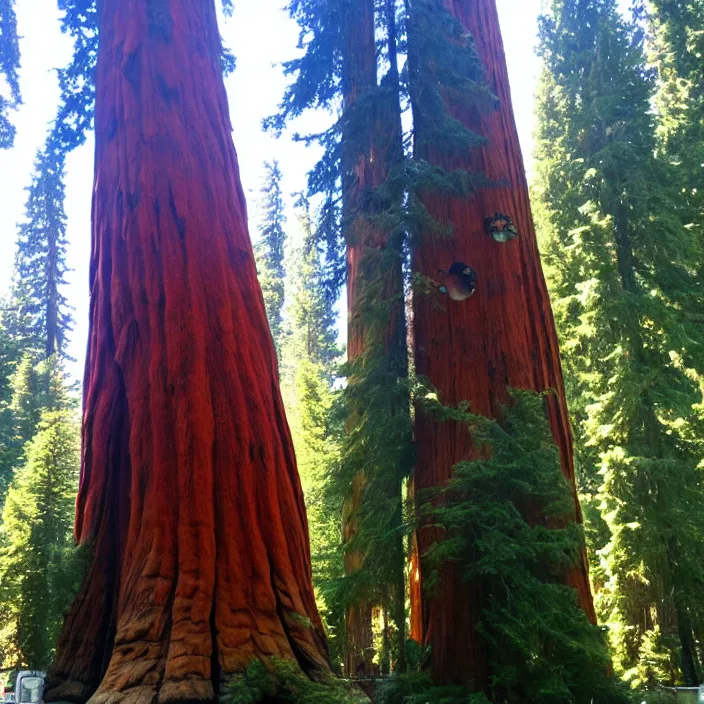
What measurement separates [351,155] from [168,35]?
1.96m

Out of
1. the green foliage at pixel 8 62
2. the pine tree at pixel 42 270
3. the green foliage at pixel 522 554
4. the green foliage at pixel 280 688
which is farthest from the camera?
the pine tree at pixel 42 270

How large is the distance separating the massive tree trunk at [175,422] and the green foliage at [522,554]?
3.50 feet

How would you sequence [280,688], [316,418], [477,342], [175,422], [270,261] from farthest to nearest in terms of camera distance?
1. [270,261]
2. [316,418]
3. [477,342]
4. [175,422]
5. [280,688]

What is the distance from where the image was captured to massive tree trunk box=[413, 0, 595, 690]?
470 centimetres

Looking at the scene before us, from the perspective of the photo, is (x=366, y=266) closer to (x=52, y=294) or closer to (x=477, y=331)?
(x=477, y=331)

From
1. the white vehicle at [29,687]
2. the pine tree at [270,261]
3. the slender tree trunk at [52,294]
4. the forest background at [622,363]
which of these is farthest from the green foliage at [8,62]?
the slender tree trunk at [52,294]

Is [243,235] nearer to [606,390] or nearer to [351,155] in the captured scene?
[351,155]

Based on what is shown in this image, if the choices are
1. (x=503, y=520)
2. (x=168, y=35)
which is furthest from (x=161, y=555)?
(x=168, y=35)

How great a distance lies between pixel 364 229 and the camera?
6293 mm

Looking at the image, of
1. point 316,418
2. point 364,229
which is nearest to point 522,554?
point 364,229

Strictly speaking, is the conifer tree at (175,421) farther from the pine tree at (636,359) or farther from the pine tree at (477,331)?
the pine tree at (636,359)

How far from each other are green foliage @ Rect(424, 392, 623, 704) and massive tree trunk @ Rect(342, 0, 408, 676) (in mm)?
737

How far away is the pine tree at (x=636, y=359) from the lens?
11.2 m

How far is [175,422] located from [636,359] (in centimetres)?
1045
